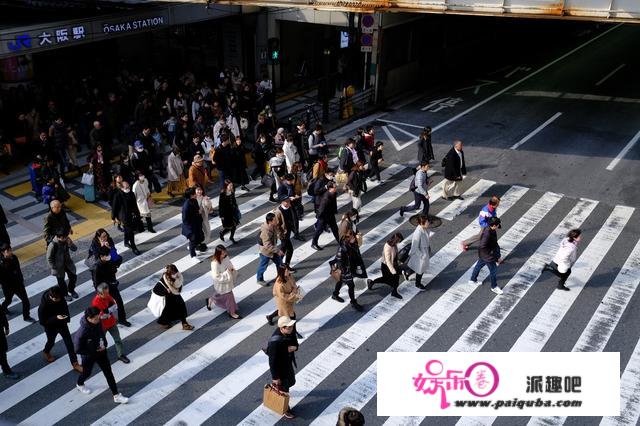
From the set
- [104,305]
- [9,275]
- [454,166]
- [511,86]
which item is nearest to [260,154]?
[454,166]

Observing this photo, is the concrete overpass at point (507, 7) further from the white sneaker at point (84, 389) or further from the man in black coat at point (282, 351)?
the white sneaker at point (84, 389)

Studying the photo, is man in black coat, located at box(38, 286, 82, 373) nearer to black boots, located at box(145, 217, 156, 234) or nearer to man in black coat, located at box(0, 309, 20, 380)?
man in black coat, located at box(0, 309, 20, 380)

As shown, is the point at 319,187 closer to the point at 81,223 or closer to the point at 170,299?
→ the point at 170,299

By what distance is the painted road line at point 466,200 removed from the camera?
16484 mm

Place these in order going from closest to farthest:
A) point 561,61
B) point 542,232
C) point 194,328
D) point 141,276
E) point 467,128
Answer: point 194,328
point 141,276
point 542,232
point 467,128
point 561,61

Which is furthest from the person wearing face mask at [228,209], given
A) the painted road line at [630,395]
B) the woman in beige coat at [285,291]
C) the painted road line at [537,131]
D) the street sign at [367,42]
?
the street sign at [367,42]

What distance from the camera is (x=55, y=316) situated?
10.2m

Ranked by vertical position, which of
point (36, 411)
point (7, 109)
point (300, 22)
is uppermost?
point (300, 22)

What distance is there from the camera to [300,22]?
28125mm

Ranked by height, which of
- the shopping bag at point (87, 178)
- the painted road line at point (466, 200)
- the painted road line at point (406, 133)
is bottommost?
the painted road line at point (466, 200)

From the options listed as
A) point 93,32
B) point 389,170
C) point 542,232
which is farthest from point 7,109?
point 542,232

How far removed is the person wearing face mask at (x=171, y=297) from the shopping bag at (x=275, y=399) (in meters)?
2.58

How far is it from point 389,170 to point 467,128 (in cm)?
531

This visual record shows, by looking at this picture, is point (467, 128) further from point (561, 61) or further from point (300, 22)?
point (561, 61)
